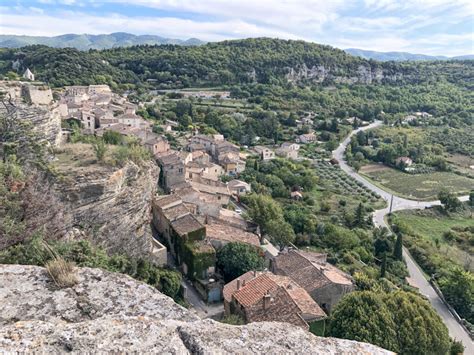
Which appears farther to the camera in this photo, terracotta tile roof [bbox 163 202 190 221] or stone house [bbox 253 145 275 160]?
stone house [bbox 253 145 275 160]

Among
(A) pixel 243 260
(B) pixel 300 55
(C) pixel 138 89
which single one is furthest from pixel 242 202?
(B) pixel 300 55

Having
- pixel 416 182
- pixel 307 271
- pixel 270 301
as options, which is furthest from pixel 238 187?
pixel 416 182

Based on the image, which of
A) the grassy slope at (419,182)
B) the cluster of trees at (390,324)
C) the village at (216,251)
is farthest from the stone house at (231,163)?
the cluster of trees at (390,324)

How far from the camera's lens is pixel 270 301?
20.8 metres

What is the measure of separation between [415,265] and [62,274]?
137ft

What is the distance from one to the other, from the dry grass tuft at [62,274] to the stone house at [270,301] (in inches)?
614

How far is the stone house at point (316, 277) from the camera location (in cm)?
2581

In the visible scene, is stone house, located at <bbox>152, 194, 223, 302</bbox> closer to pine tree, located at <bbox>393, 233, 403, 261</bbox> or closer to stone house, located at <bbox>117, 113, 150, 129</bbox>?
pine tree, located at <bbox>393, 233, 403, 261</bbox>

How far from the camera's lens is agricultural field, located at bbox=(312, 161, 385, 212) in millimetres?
56281

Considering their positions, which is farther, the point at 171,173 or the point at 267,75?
the point at 267,75

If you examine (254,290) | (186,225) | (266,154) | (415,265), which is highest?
(186,225)

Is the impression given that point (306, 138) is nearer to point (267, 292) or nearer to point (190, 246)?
point (190, 246)

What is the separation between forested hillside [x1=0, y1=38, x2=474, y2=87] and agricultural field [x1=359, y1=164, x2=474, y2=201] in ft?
194

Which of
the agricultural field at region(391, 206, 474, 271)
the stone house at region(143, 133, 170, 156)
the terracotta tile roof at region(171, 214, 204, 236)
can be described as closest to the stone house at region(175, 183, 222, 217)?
the terracotta tile roof at region(171, 214, 204, 236)
